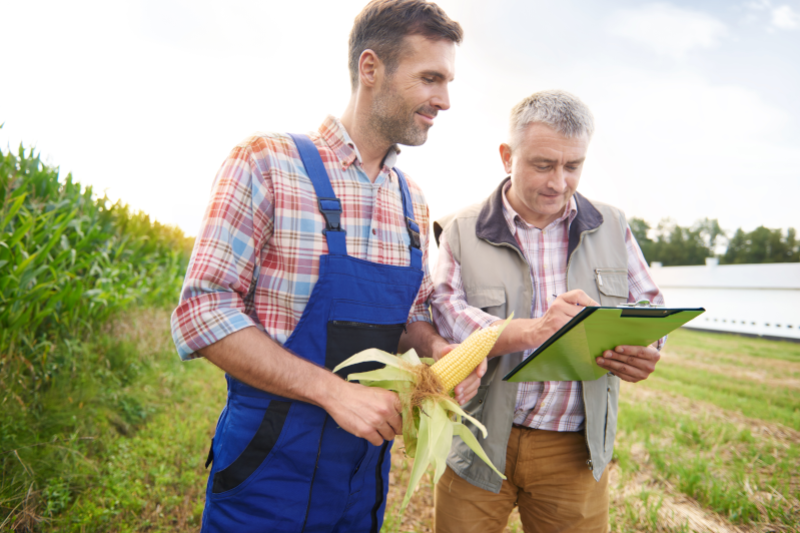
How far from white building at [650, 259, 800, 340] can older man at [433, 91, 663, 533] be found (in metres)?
15.9

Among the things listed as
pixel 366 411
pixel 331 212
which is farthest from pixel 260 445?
pixel 331 212

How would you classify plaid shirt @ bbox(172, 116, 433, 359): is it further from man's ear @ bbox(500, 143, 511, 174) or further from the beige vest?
man's ear @ bbox(500, 143, 511, 174)

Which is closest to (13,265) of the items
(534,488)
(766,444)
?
(534,488)

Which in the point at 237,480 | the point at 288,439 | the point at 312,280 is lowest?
the point at 237,480

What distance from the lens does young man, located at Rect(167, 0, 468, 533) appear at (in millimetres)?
1398

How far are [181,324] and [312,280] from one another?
46 cm

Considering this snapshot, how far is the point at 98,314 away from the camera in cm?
491

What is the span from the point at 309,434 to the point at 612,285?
5.26 feet

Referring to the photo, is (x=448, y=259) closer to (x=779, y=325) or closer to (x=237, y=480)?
(x=237, y=480)

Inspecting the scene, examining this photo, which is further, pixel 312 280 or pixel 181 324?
pixel 312 280

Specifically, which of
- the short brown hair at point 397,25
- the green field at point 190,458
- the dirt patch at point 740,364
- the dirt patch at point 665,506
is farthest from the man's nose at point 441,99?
the dirt patch at point 740,364

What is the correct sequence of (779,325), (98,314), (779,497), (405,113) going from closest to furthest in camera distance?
(405,113) < (779,497) < (98,314) < (779,325)

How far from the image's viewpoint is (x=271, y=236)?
5.27ft

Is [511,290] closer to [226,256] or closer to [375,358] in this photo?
[375,358]
